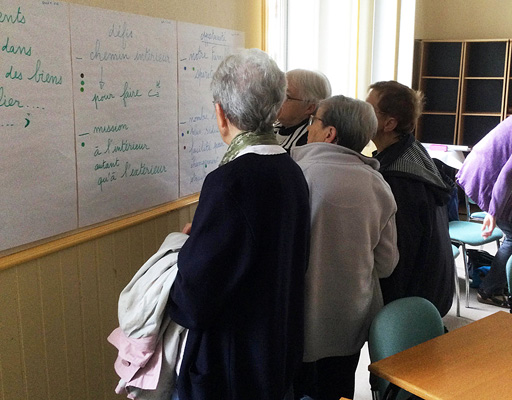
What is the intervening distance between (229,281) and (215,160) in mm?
1452

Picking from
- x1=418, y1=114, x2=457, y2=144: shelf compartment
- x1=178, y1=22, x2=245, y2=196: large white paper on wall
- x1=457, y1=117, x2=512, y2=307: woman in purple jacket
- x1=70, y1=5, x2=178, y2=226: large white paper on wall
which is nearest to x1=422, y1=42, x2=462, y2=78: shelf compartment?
x1=418, y1=114, x2=457, y2=144: shelf compartment

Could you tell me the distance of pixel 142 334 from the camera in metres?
1.44

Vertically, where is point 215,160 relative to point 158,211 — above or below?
above

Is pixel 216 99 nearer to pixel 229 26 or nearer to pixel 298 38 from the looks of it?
pixel 229 26

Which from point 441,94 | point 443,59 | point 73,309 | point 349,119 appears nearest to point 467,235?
point 349,119

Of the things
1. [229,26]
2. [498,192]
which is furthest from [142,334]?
[498,192]

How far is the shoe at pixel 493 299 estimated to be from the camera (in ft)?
12.6

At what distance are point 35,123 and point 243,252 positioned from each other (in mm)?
820

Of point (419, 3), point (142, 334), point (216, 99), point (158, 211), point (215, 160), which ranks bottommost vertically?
point (142, 334)

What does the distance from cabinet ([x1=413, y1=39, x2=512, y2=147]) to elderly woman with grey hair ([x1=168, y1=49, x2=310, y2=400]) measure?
5509mm

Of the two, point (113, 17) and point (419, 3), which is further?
point (419, 3)

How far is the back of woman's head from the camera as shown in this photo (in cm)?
214

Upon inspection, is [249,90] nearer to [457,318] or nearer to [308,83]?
[308,83]

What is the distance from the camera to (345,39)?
4383mm
